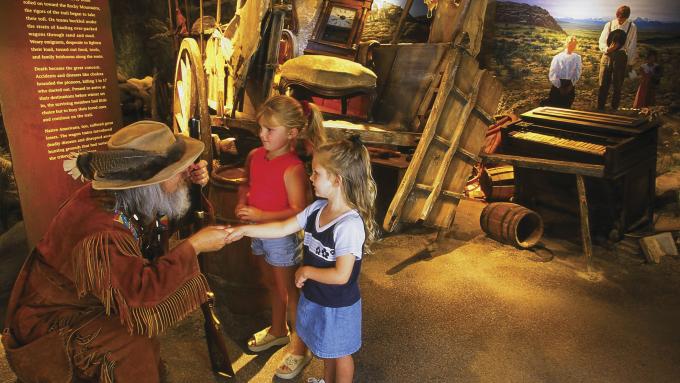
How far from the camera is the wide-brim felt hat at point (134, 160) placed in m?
2.06

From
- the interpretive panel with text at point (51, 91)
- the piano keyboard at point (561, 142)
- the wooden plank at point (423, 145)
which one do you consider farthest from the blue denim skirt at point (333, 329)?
the piano keyboard at point (561, 142)

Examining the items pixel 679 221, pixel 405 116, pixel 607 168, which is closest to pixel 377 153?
pixel 405 116

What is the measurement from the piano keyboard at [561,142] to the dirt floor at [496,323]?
136 cm

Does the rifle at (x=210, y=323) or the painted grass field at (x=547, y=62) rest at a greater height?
the painted grass field at (x=547, y=62)

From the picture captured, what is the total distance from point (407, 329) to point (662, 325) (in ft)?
8.16

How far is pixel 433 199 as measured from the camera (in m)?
5.12

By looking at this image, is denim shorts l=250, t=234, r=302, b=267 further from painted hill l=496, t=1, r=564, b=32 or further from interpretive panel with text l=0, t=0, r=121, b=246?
painted hill l=496, t=1, r=564, b=32

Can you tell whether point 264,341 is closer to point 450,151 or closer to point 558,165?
point 450,151

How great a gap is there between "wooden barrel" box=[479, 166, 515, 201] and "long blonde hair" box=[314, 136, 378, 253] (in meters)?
5.86

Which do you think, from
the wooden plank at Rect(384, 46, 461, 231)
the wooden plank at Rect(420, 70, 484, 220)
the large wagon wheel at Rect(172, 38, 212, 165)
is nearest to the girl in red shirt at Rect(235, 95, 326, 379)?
the large wagon wheel at Rect(172, 38, 212, 165)

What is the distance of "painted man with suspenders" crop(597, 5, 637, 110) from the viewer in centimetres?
938

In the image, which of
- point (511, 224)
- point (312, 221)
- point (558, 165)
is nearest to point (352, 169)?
point (312, 221)

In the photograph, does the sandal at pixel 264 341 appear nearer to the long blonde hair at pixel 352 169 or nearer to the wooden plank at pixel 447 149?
the long blonde hair at pixel 352 169

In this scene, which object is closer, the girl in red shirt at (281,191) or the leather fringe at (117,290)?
the leather fringe at (117,290)
